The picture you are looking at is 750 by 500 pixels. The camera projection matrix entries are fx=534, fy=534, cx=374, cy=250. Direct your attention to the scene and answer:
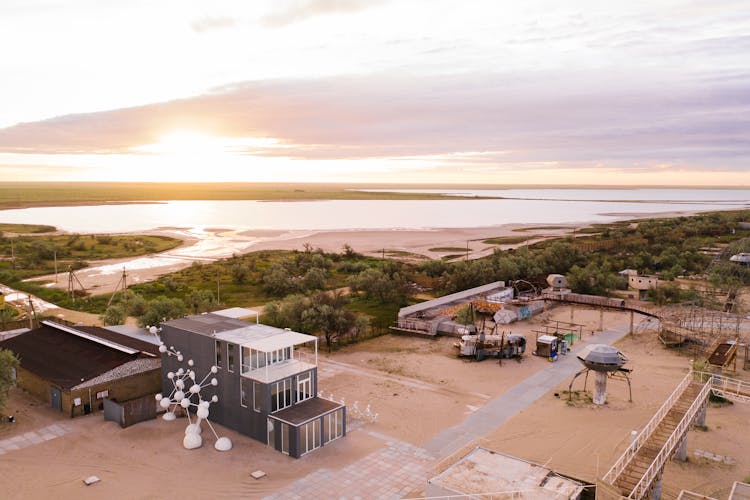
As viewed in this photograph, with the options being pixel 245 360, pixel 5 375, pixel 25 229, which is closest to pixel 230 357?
pixel 245 360

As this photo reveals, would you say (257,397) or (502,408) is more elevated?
(257,397)

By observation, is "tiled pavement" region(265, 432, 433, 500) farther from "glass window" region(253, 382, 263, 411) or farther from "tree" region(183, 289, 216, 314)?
"tree" region(183, 289, 216, 314)

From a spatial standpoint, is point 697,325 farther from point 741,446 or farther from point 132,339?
point 132,339

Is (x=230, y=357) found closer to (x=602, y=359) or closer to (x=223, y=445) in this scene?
(x=223, y=445)

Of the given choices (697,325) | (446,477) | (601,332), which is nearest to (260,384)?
(446,477)

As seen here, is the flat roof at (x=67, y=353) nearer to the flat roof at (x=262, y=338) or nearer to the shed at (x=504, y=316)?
the flat roof at (x=262, y=338)

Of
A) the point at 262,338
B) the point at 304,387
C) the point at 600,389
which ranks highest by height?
the point at 262,338

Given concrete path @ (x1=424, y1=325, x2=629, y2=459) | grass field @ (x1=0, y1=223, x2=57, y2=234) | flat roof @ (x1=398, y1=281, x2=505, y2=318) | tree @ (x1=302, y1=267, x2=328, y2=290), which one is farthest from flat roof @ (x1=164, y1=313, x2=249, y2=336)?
grass field @ (x1=0, y1=223, x2=57, y2=234)

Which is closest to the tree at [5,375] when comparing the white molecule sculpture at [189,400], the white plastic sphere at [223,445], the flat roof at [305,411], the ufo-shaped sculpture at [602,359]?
the white molecule sculpture at [189,400]
